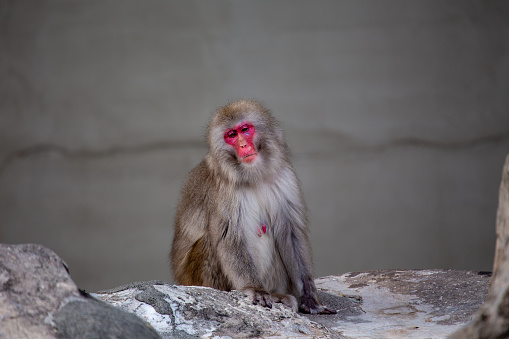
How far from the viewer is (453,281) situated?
5398mm

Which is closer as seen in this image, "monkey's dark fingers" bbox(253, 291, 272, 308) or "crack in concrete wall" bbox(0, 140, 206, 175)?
"monkey's dark fingers" bbox(253, 291, 272, 308)

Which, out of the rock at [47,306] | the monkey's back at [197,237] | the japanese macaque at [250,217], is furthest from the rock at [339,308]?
the monkey's back at [197,237]

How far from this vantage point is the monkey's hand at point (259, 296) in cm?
437

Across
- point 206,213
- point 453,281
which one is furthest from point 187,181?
point 453,281

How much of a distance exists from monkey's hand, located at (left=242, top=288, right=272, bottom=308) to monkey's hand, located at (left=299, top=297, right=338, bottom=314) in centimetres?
47

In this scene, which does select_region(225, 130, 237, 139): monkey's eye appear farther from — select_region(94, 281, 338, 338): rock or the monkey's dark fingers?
select_region(94, 281, 338, 338): rock

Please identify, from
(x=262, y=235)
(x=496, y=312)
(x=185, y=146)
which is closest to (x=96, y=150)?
(x=185, y=146)

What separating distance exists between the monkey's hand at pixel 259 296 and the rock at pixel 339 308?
7cm

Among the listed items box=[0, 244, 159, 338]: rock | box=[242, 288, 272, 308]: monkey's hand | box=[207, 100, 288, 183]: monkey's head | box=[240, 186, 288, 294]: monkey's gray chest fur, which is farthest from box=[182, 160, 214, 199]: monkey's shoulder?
box=[0, 244, 159, 338]: rock

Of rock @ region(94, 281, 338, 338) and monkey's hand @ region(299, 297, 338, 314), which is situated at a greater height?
rock @ region(94, 281, 338, 338)

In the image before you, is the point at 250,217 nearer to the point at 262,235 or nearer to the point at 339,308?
the point at 262,235

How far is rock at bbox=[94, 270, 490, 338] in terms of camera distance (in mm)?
3695

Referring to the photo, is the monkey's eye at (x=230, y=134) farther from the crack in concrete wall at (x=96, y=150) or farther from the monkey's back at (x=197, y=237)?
the crack in concrete wall at (x=96, y=150)

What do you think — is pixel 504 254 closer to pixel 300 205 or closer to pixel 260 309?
pixel 260 309
